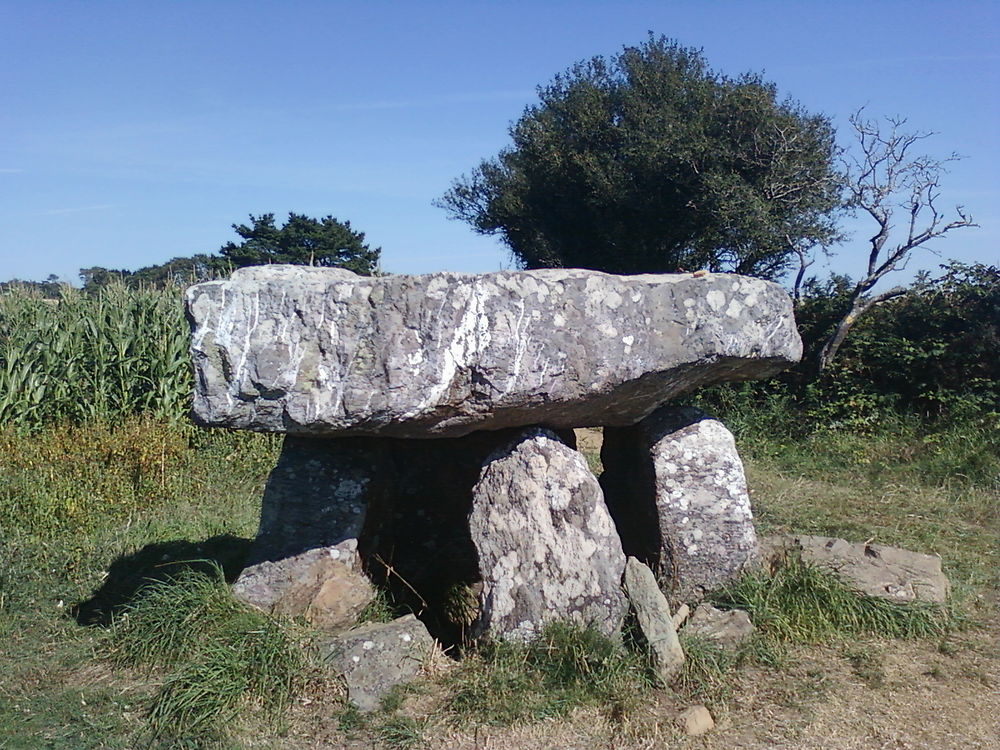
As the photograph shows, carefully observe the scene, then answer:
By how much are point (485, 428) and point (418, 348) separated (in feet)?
2.19

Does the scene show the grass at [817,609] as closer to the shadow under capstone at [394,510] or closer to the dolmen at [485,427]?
the dolmen at [485,427]

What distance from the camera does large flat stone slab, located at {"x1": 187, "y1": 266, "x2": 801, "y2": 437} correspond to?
13.2ft

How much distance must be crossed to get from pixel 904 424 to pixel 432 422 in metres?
6.73

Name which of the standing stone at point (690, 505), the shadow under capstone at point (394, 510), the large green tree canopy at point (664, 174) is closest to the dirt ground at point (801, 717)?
the standing stone at point (690, 505)

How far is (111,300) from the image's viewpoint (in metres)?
10.2

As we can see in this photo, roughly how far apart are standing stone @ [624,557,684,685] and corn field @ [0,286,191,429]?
583 centimetres

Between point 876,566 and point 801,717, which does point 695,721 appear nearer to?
point 801,717

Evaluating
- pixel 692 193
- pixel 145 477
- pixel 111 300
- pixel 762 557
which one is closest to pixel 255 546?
pixel 762 557

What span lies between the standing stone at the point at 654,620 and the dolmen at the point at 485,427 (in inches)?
2.6

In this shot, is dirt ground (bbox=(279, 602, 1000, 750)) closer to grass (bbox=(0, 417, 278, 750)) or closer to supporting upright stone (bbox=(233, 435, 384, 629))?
supporting upright stone (bbox=(233, 435, 384, 629))

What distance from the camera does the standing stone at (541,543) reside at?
174 inches

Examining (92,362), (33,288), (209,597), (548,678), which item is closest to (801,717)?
(548,678)

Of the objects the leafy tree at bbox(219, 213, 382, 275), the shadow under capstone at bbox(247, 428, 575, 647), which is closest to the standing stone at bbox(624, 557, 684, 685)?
the shadow under capstone at bbox(247, 428, 575, 647)

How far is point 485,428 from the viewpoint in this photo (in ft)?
15.0
